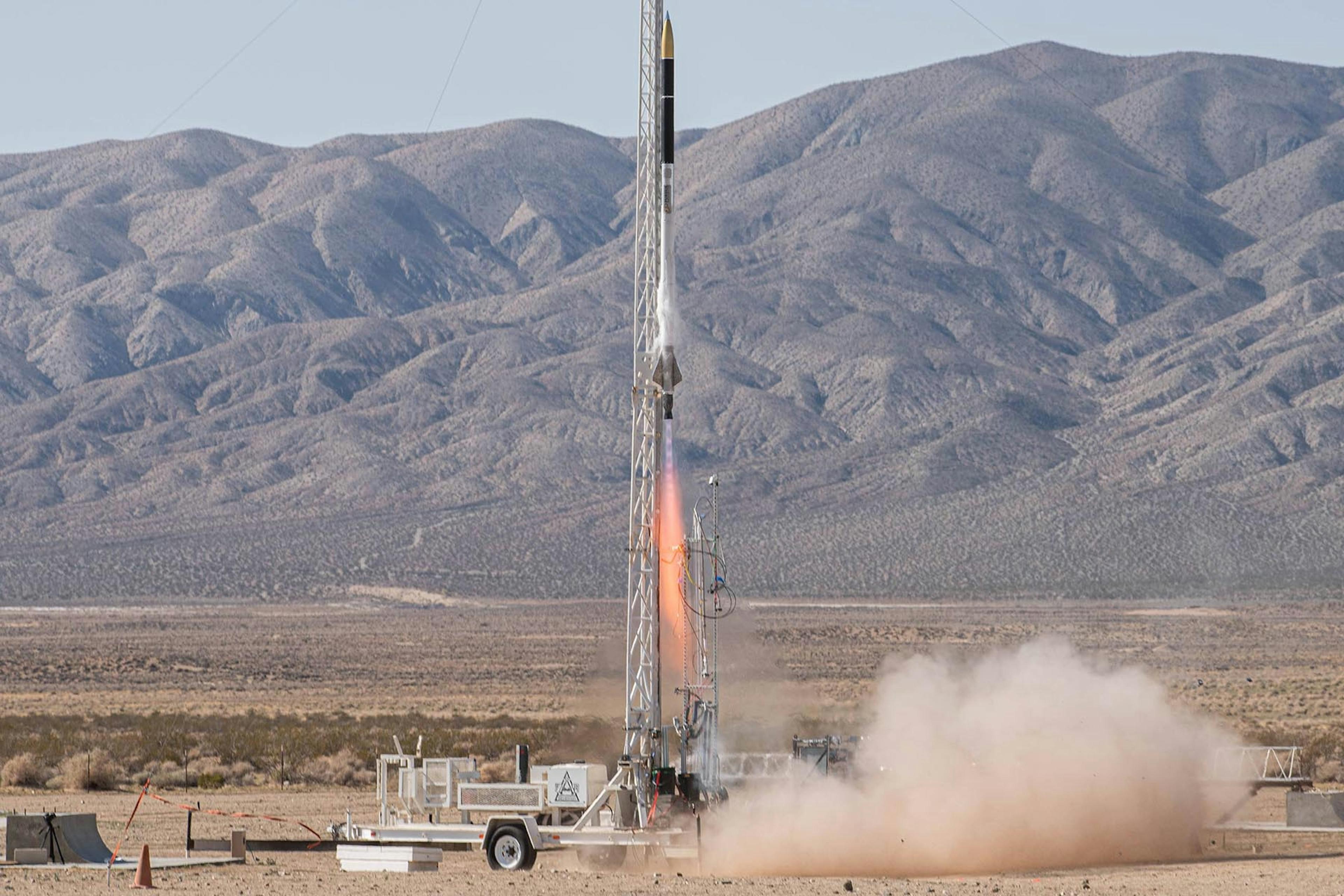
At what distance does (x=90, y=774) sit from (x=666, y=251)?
14.4 m

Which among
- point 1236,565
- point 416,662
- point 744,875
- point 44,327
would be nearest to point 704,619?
point 744,875

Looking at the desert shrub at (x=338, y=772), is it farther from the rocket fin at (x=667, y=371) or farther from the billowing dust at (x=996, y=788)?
the rocket fin at (x=667, y=371)

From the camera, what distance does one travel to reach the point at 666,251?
24.2 metres

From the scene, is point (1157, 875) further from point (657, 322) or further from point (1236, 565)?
point (1236, 565)

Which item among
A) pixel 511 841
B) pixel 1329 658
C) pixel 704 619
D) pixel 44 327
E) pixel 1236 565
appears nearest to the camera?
pixel 511 841

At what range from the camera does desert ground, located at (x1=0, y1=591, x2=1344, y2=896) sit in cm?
2180

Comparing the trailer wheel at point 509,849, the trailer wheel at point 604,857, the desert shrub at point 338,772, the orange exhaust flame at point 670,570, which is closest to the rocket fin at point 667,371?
the orange exhaust flame at point 670,570

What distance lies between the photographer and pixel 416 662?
7038 cm

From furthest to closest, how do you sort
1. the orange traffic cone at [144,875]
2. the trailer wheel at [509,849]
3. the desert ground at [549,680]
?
the trailer wheel at [509,849]
the desert ground at [549,680]
the orange traffic cone at [144,875]

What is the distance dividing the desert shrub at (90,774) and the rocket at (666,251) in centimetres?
1344

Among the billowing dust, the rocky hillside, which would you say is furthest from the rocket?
the rocky hillside

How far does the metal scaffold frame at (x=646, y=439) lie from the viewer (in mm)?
23500

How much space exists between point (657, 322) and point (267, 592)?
91485 millimetres

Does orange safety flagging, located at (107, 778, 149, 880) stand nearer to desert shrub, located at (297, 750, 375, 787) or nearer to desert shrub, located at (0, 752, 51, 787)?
desert shrub, located at (0, 752, 51, 787)
